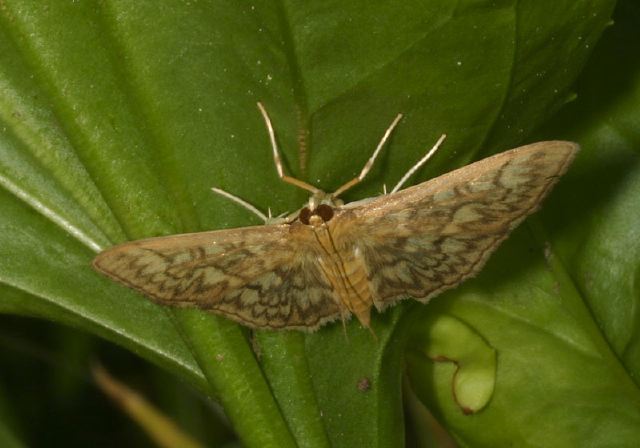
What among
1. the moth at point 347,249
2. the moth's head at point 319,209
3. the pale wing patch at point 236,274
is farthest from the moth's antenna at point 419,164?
the pale wing patch at point 236,274

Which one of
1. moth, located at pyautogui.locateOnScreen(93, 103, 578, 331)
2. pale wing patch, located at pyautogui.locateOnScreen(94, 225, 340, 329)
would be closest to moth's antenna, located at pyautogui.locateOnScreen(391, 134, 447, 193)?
moth, located at pyautogui.locateOnScreen(93, 103, 578, 331)

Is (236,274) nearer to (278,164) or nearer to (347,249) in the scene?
(347,249)

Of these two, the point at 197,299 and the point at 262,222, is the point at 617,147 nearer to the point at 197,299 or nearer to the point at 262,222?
the point at 262,222

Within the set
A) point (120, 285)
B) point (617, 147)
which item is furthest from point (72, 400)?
point (617, 147)

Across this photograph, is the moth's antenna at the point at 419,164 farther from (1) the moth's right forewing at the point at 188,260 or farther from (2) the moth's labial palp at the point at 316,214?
(1) the moth's right forewing at the point at 188,260

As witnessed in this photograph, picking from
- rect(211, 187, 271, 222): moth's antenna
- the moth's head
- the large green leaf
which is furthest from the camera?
the moth's head

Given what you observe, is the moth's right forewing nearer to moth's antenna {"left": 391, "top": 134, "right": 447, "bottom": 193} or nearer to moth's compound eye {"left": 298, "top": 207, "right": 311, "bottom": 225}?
moth's compound eye {"left": 298, "top": 207, "right": 311, "bottom": 225}
